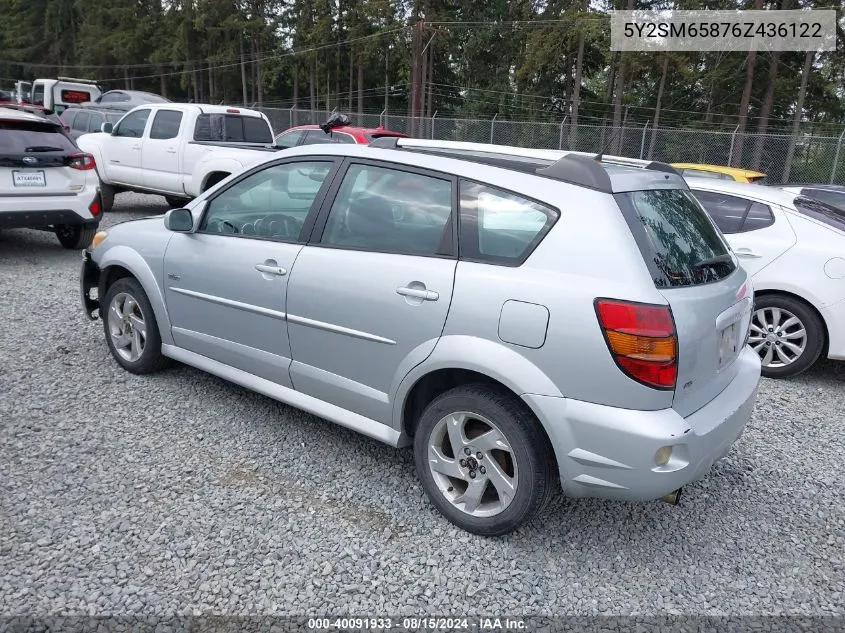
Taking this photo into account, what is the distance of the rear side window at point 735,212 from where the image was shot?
5.35 metres

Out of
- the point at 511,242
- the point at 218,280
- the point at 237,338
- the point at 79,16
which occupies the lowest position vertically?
the point at 237,338

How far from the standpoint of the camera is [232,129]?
1073 cm

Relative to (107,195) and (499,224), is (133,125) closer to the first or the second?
(107,195)

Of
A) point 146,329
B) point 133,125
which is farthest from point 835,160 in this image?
point 146,329

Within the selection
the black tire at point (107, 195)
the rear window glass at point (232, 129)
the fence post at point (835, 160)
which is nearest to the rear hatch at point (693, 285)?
the rear window glass at point (232, 129)

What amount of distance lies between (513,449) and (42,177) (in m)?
7.15

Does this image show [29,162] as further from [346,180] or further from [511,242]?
[511,242]

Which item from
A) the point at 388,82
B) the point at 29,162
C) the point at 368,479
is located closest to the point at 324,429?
the point at 368,479

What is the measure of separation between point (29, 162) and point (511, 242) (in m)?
6.87

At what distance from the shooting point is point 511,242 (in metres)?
2.76

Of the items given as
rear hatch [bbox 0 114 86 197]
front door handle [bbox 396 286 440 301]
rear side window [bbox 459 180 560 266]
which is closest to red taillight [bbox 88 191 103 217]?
rear hatch [bbox 0 114 86 197]

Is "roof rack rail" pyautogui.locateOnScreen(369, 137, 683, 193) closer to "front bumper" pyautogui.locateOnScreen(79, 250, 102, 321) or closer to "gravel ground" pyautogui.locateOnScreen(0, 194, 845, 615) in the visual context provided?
"gravel ground" pyautogui.locateOnScreen(0, 194, 845, 615)

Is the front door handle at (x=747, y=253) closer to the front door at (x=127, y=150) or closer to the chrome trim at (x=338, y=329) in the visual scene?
the chrome trim at (x=338, y=329)

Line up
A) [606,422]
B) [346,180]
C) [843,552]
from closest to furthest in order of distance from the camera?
[606,422]
[843,552]
[346,180]
